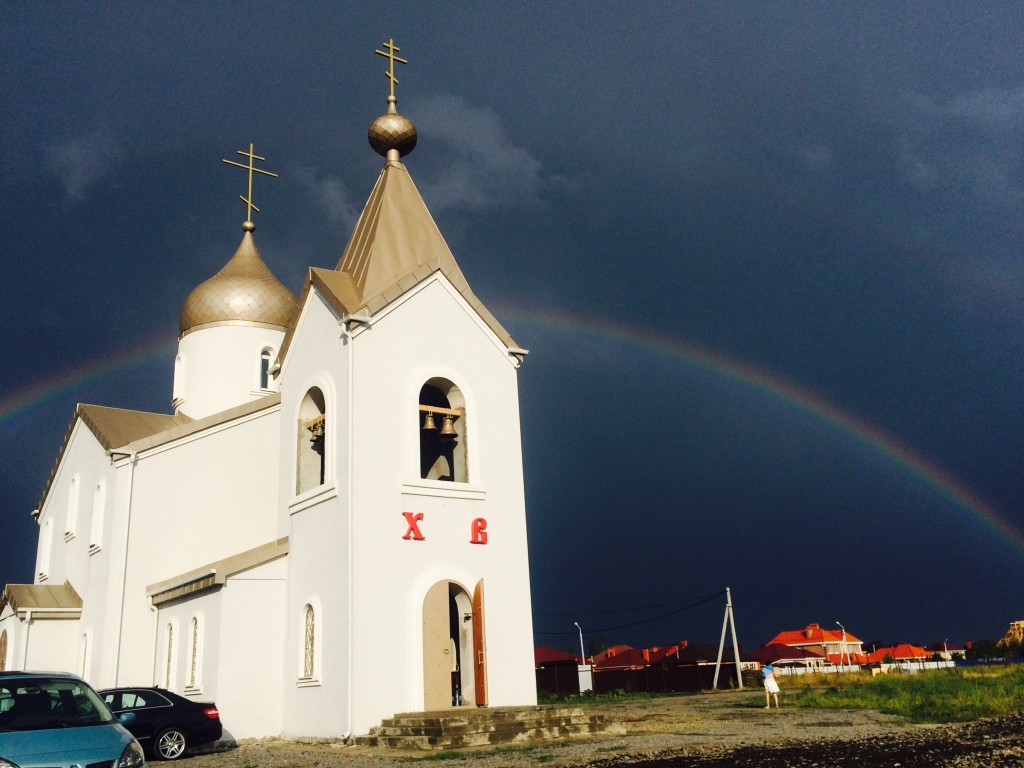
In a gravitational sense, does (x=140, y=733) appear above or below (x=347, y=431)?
below

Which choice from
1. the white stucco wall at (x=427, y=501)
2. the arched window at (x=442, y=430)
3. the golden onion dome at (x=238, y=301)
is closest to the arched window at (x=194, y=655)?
the white stucco wall at (x=427, y=501)

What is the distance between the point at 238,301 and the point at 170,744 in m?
16.8

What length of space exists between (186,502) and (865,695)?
716 inches

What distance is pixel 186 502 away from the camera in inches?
896

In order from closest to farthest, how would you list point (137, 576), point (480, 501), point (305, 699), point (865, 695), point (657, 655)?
1. point (305, 699)
2. point (480, 501)
3. point (137, 576)
4. point (865, 695)
5. point (657, 655)

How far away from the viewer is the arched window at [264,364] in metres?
29.2

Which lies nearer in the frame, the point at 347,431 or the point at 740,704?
the point at 347,431

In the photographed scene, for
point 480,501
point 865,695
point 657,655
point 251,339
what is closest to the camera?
point 480,501

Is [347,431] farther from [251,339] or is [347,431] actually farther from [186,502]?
[251,339]


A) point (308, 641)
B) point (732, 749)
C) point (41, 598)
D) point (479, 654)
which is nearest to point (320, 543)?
point (308, 641)

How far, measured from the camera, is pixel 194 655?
1947 cm

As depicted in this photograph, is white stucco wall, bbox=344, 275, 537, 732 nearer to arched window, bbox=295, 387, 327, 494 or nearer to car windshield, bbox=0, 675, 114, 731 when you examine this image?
arched window, bbox=295, 387, 327, 494

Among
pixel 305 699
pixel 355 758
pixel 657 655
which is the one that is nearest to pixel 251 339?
pixel 305 699

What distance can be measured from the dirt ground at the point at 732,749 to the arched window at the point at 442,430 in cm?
645
